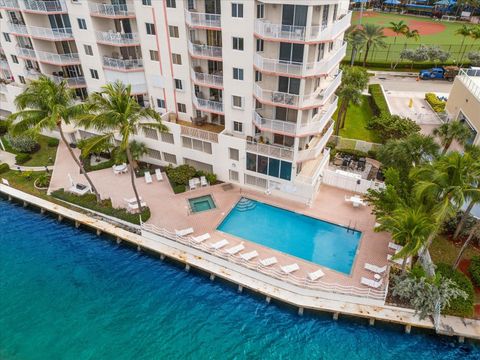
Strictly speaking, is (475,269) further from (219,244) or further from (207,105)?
(207,105)

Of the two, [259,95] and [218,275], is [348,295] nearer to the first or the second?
[218,275]

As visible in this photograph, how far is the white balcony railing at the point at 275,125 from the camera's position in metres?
32.9

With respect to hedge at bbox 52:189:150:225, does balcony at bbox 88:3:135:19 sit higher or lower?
higher

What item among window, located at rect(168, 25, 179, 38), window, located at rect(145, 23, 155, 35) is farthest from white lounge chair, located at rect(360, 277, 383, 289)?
window, located at rect(145, 23, 155, 35)

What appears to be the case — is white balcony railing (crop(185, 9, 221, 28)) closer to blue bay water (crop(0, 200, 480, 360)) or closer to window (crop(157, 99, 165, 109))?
window (crop(157, 99, 165, 109))

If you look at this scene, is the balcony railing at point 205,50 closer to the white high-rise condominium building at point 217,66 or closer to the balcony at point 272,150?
the white high-rise condominium building at point 217,66

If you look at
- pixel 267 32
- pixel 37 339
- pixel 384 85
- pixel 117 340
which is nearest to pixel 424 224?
pixel 267 32

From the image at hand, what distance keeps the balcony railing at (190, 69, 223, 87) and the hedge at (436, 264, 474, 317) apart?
1028 inches

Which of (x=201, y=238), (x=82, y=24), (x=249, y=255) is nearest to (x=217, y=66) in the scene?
(x=82, y=24)

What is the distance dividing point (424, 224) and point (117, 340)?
2402 cm

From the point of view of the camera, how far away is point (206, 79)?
3591 cm

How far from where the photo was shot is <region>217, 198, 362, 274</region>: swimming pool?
101ft

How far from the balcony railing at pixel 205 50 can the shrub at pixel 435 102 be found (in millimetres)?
37376

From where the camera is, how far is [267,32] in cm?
2961
